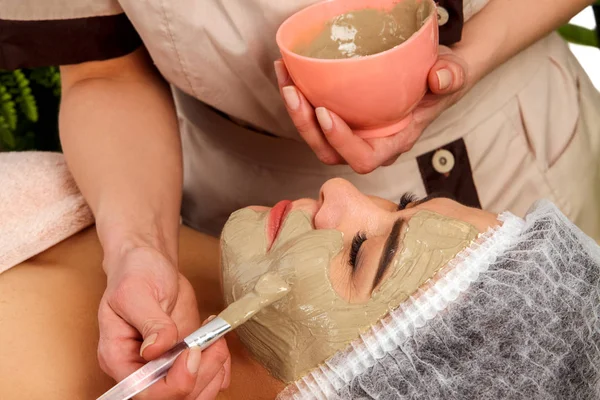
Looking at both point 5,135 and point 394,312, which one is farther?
point 5,135

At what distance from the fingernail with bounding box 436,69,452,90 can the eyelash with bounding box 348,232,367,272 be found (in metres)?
0.23

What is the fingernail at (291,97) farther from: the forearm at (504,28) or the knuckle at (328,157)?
the forearm at (504,28)

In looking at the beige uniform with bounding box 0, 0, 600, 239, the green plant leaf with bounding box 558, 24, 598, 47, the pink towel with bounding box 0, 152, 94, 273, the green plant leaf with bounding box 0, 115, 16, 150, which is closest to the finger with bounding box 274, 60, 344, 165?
the beige uniform with bounding box 0, 0, 600, 239

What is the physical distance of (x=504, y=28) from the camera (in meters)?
1.21

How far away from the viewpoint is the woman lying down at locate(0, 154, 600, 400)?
84 cm

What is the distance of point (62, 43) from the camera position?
124 cm

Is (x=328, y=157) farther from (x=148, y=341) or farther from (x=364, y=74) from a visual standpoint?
(x=148, y=341)

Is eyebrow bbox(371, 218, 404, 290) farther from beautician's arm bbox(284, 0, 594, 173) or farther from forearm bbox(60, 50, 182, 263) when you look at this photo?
forearm bbox(60, 50, 182, 263)

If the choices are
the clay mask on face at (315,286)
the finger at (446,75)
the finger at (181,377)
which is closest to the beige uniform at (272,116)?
the finger at (446,75)

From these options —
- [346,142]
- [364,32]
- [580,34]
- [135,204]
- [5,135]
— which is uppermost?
[364,32]

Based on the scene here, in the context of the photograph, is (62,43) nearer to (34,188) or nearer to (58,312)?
(34,188)

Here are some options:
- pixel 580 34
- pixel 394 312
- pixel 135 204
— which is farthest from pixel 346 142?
pixel 580 34

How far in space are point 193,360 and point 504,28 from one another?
0.78 metres

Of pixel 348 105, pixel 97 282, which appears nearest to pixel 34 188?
pixel 97 282
